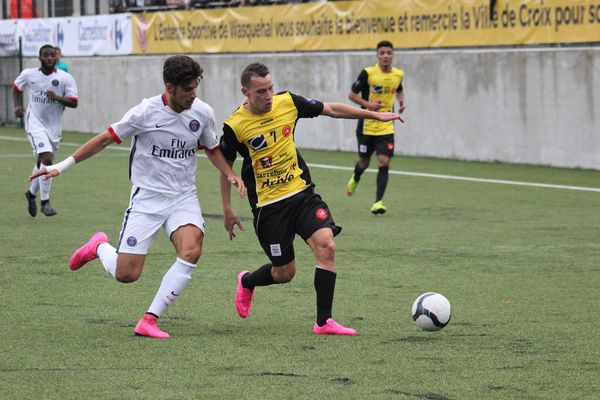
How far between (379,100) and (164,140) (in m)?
8.92

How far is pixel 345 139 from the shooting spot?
2720cm

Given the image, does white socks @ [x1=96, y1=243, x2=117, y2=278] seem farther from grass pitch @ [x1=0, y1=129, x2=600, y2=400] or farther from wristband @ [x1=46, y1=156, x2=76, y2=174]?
wristband @ [x1=46, y1=156, x2=76, y2=174]

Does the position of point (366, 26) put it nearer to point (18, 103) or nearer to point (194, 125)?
point (18, 103)

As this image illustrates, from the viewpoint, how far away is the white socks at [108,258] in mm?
8688

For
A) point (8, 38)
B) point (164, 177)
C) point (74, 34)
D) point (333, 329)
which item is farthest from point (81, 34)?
point (333, 329)

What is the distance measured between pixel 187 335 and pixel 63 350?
33.7 inches

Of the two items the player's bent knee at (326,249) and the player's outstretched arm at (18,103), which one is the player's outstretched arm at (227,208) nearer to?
the player's bent knee at (326,249)

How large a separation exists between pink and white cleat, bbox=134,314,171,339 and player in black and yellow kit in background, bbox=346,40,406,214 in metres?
8.31

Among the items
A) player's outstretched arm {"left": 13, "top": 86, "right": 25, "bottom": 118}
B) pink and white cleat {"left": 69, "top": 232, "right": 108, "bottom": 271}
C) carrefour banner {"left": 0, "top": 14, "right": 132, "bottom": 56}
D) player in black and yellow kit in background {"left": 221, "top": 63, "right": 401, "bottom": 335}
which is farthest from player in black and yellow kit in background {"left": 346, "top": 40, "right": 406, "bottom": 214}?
carrefour banner {"left": 0, "top": 14, "right": 132, "bottom": 56}

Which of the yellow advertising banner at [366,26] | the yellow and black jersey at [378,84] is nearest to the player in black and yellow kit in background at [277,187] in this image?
the yellow and black jersey at [378,84]

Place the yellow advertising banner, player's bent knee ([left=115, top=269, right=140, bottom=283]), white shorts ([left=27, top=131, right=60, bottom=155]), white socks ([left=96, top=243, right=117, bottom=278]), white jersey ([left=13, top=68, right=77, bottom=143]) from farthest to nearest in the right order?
the yellow advertising banner → white jersey ([left=13, top=68, right=77, bottom=143]) → white shorts ([left=27, top=131, right=60, bottom=155]) → white socks ([left=96, top=243, right=117, bottom=278]) → player's bent knee ([left=115, top=269, right=140, bottom=283])

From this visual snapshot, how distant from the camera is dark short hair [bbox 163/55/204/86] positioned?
26.6 feet

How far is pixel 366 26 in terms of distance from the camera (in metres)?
26.8

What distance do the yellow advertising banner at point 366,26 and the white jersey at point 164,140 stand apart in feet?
45.2
